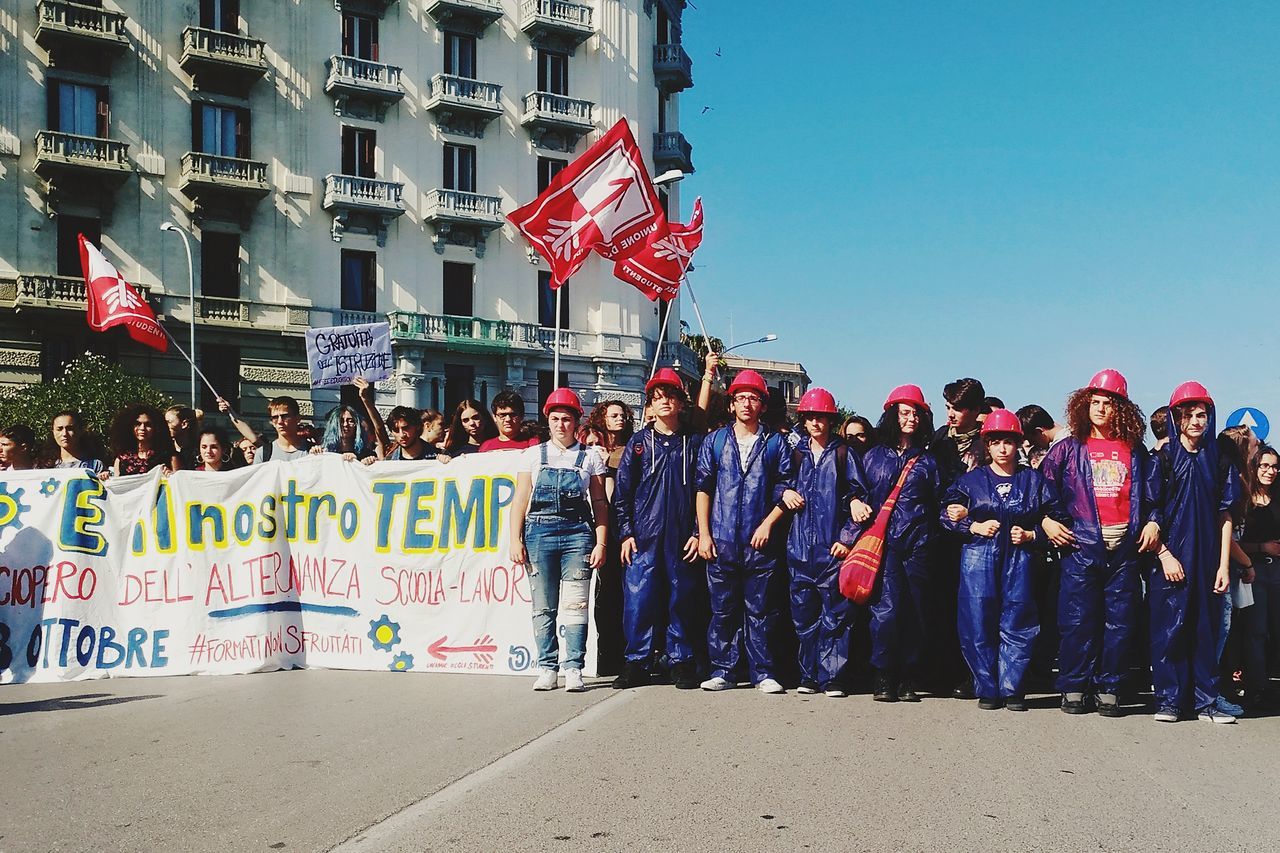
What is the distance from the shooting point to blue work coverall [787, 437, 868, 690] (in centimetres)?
711

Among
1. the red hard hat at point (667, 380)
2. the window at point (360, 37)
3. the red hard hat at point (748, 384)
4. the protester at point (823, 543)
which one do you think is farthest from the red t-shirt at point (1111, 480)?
the window at point (360, 37)

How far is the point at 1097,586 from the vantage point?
6.70 meters

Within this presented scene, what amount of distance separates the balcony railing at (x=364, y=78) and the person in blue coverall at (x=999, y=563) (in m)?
28.7

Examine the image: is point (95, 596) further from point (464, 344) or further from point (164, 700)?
point (464, 344)

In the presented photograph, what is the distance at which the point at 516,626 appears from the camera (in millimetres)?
8008

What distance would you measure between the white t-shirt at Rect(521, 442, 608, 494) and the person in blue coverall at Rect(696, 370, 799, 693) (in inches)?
26.5

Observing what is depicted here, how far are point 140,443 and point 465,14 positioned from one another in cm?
2823

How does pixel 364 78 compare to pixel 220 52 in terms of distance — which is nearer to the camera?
pixel 220 52

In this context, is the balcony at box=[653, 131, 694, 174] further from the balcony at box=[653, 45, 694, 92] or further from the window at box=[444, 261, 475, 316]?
the window at box=[444, 261, 475, 316]

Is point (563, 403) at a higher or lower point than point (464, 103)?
lower

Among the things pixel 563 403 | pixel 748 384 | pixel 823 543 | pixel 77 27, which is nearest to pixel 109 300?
pixel 77 27

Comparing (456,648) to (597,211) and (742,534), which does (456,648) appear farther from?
(597,211)

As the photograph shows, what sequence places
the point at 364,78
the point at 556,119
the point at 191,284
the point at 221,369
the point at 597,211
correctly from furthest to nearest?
the point at 556,119
the point at 364,78
the point at 221,369
the point at 191,284
the point at 597,211

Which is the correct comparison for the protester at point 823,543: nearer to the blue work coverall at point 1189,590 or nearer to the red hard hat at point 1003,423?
the red hard hat at point 1003,423
